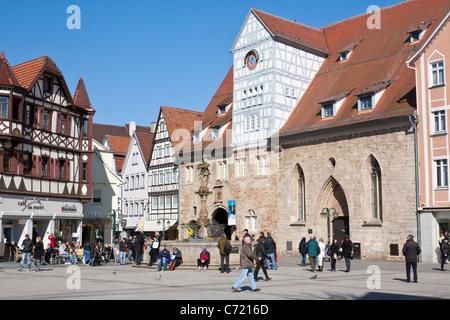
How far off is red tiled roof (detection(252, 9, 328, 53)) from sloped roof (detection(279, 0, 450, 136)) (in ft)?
3.38

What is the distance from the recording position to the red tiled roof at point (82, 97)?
1802 inches

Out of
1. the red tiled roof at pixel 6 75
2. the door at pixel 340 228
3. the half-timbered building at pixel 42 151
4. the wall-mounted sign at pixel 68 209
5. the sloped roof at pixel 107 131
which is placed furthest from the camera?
the sloped roof at pixel 107 131

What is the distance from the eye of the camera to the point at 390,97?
36562 mm

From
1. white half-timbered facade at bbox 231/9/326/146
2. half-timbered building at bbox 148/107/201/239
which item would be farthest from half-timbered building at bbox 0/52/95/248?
half-timbered building at bbox 148/107/201/239

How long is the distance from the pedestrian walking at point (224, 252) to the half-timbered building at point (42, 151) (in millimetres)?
17639

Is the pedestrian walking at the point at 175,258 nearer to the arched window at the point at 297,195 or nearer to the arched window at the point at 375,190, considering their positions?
the arched window at the point at 375,190

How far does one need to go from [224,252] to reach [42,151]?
20.5 metres

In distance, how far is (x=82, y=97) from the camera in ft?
152

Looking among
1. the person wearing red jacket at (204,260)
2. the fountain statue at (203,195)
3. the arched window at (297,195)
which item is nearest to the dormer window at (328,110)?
the arched window at (297,195)

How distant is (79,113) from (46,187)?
6558 mm

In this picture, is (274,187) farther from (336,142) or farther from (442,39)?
(442,39)

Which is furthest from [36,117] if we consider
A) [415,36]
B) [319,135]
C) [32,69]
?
[415,36]
